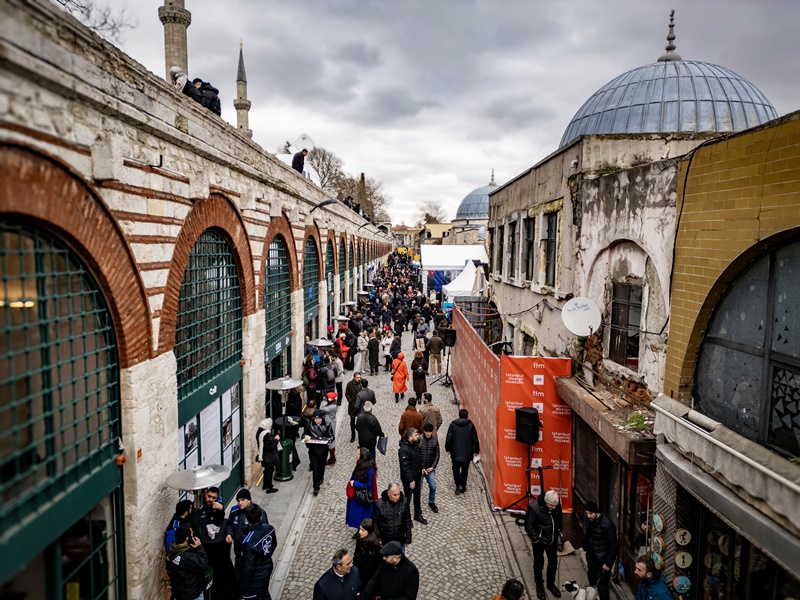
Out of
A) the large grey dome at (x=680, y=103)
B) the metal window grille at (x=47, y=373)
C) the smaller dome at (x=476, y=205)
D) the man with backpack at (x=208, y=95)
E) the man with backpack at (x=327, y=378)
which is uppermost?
the smaller dome at (x=476, y=205)

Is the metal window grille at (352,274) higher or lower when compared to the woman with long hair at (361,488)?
higher

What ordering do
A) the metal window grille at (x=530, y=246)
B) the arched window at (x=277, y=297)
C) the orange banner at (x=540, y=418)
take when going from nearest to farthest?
the orange banner at (x=540, y=418), the arched window at (x=277, y=297), the metal window grille at (x=530, y=246)

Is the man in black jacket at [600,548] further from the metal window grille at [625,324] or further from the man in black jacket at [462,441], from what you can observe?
the man in black jacket at [462,441]

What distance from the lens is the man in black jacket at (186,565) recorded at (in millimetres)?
5098

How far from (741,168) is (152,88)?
6.25 meters

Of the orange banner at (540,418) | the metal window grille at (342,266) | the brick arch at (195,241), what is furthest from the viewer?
the metal window grille at (342,266)

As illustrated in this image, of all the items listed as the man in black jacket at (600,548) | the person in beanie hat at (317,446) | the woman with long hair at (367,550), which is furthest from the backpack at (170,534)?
the man in black jacket at (600,548)

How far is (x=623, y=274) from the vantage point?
706cm

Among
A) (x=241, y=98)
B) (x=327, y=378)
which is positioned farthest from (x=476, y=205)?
(x=327, y=378)

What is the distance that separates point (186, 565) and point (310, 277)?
11.7 metres

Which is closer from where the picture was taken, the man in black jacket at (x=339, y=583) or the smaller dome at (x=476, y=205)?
the man in black jacket at (x=339, y=583)

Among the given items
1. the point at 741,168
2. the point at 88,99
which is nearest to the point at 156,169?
the point at 88,99

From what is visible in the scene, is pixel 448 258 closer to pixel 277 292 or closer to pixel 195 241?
pixel 277 292

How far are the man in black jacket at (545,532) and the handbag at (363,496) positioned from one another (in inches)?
83.8
